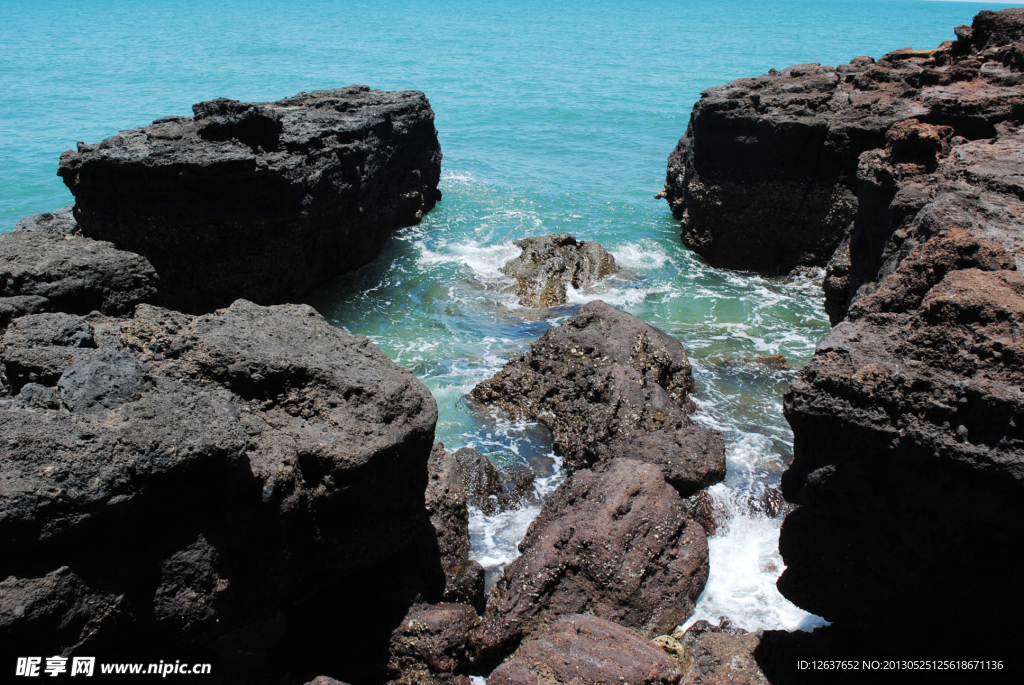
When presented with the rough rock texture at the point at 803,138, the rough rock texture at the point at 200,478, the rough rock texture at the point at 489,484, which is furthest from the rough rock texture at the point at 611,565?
the rough rock texture at the point at 803,138

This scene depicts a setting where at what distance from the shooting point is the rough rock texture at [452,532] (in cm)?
595

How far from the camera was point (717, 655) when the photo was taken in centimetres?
496

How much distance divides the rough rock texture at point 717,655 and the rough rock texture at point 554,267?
839 cm

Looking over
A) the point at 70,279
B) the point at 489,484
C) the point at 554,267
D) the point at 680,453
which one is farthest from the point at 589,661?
the point at 554,267

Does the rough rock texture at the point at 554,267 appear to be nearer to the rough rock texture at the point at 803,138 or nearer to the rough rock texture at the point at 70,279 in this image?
the rough rock texture at the point at 803,138

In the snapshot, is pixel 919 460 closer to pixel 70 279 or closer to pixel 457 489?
pixel 457 489

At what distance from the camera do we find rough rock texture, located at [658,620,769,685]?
4.69 m

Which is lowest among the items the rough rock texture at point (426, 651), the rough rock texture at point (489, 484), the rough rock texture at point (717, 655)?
the rough rock texture at point (489, 484)

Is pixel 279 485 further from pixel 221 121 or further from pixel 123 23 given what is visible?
pixel 123 23

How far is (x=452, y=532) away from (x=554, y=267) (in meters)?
8.76

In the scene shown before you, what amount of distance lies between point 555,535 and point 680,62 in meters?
51.0

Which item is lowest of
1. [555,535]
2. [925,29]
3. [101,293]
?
[555,535]

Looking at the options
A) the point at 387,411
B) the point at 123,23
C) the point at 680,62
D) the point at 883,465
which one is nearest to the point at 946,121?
the point at 883,465

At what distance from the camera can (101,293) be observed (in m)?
5.85
